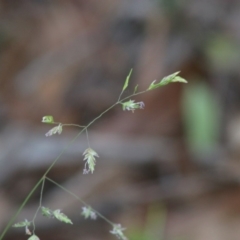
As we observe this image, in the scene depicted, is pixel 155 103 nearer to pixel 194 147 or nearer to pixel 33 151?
pixel 194 147

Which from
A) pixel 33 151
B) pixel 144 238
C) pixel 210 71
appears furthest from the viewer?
pixel 210 71

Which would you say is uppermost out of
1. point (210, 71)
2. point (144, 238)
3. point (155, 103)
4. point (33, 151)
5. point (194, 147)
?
point (210, 71)

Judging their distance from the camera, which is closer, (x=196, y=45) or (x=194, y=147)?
(x=194, y=147)

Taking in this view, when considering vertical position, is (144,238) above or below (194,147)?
below

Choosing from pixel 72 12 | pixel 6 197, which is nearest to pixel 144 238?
pixel 6 197

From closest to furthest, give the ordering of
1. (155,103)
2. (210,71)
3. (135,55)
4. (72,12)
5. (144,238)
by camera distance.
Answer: (144,238) < (155,103) < (210,71) < (135,55) < (72,12)

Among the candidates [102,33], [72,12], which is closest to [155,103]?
[102,33]
